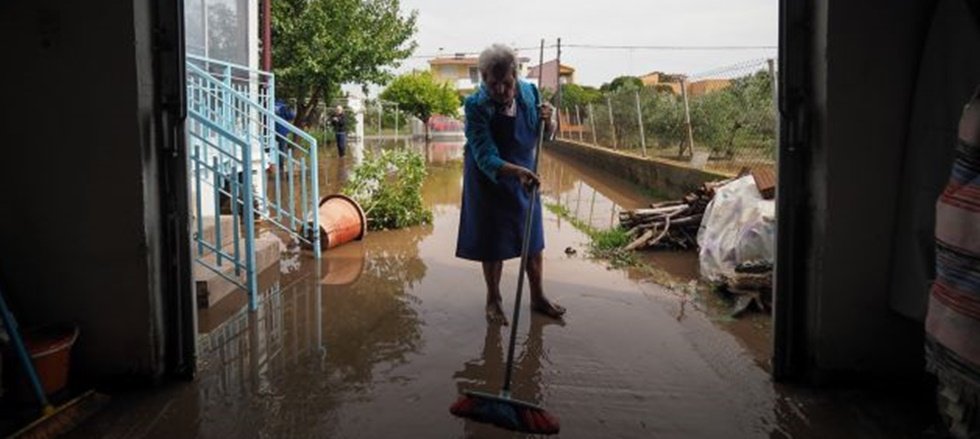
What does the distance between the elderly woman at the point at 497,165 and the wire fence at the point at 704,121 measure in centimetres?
364

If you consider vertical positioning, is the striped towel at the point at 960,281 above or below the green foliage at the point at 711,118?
below

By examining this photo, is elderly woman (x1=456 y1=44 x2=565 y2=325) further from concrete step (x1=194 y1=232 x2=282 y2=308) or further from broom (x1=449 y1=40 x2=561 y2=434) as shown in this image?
concrete step (x1=194 y1=232 x2=282 y2=308)

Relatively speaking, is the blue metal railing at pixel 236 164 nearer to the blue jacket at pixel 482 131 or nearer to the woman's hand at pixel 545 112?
the blue jacket at pixel 482 131

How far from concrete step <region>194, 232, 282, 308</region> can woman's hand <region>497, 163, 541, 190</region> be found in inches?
79.6

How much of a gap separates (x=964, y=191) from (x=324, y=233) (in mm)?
5747

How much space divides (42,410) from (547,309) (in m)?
3.00

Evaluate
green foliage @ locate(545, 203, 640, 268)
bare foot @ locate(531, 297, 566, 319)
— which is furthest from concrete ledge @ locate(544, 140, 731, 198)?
bare foot @ locate(531, 297, 566, 319)

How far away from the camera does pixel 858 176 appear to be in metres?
3.31

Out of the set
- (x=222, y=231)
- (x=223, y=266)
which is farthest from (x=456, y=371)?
(x=222, y=231)

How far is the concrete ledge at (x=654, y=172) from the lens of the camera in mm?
11047

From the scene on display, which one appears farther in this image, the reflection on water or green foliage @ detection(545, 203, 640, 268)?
green foliage @ detection(545, 203, 640, 268)

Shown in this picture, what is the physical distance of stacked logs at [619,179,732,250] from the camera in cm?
734

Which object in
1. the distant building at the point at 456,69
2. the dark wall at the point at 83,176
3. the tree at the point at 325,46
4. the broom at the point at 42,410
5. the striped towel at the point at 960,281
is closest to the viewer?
the striped towel at the point at 960,281

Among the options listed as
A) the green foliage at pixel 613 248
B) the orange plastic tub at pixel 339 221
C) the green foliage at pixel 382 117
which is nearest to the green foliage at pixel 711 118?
the green foliage at pixel 613 248
